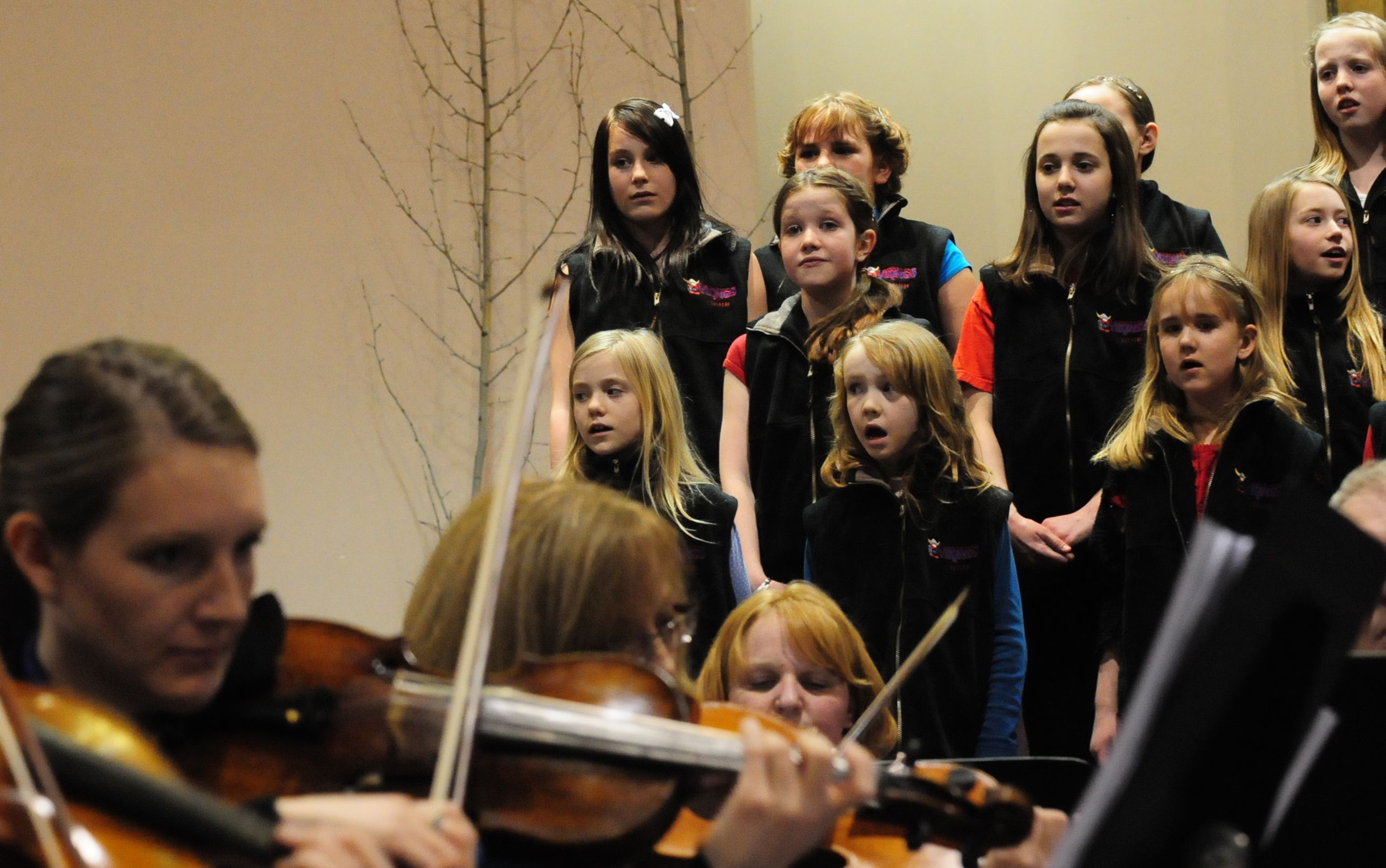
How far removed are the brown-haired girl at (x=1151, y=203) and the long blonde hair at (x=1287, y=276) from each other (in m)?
0.09

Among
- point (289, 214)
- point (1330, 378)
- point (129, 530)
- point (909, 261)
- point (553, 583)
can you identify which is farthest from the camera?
point (289, 214)

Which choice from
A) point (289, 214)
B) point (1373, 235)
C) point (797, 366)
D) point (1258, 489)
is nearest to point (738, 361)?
point (797, 366)

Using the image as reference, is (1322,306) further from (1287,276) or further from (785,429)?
(785,429)

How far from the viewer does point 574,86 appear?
11.7ft

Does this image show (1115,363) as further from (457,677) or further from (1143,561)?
(457,677)

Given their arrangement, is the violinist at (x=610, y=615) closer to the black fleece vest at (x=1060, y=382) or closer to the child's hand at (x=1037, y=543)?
the child's hand at (x=1037, y=543)

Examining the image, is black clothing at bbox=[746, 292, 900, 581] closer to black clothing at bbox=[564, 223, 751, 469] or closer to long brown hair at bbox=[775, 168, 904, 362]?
long brown hair at bbox=[775, 168, 904, 362]

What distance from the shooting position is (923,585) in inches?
89.7

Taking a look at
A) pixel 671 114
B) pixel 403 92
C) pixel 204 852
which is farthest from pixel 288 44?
pixel 204 852

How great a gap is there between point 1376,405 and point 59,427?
197 centimetres

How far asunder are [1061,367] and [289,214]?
75.1 inches

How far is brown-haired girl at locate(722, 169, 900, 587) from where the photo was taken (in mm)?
2588

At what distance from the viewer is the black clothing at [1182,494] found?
2266 mm

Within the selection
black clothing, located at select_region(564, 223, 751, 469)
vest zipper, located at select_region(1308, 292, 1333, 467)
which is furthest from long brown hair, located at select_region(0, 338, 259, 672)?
vest zipper, located at select_region(1308, 292, 1333, 467)
